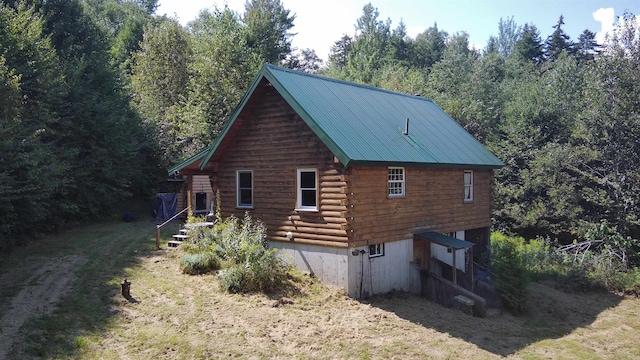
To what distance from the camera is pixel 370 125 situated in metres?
17.6

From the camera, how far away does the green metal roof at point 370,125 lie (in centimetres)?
1540

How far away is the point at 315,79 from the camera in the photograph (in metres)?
19.1

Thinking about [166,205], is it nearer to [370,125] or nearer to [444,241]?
[370,125]

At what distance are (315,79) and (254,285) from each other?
8751mm

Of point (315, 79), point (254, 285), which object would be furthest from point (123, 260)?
point (315, 79)

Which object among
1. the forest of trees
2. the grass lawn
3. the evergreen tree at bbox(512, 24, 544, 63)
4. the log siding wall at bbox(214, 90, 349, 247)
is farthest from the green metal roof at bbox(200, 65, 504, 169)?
the evergreen tree at bbox(512, 24, 544, 63)

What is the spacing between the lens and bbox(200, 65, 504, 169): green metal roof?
1540 cm

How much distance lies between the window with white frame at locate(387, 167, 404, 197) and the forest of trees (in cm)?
1259

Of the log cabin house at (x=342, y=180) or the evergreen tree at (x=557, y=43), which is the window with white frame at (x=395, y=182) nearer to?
the log cabin house at (x=342, y=180)

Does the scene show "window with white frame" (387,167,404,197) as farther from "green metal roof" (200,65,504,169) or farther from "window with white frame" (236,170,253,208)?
"window with white frame" (236,170,253,208)

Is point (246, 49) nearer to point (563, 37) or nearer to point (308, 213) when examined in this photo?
point (308, 213)

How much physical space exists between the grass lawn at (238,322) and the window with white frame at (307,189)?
8.12ft

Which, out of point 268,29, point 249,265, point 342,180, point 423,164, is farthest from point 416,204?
point 268,29

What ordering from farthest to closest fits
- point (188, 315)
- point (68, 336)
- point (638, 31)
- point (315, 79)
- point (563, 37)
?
point (563, 37)
point (638, 31)
point (315, 79)
point (188, 315)
point (68, 336)
